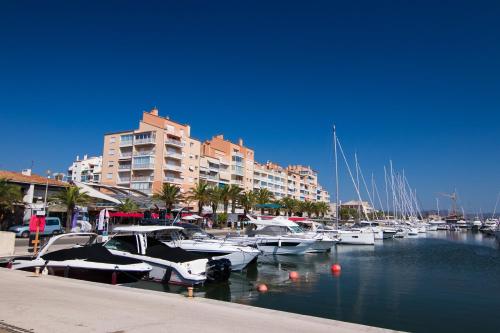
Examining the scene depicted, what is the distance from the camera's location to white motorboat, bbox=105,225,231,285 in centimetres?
1864

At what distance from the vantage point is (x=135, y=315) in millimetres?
9688

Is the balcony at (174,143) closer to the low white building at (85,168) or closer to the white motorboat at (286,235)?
the low white building at (85,168)

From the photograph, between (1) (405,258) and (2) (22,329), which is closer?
(2) (22,329)

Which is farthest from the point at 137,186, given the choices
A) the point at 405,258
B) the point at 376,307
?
the point at 376,307

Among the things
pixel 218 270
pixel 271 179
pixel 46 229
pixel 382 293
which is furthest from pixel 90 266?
pixel 271 179

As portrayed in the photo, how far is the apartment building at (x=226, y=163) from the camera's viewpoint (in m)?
99.5

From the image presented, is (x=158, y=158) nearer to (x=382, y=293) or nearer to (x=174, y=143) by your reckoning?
(x=174, y=143)

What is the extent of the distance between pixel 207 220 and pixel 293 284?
58.6 metres

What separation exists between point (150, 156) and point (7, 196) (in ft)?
146

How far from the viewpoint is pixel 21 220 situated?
154 feet

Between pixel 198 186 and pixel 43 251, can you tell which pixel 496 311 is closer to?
pixel 43 251

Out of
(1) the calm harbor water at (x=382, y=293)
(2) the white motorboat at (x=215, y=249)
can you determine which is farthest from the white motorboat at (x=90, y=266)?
(2) the white motorboat at (x=215, y=249)

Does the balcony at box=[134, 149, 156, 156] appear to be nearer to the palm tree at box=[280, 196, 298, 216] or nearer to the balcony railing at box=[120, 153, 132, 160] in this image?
the balcony railing at box=[120, 153, 132, 160]

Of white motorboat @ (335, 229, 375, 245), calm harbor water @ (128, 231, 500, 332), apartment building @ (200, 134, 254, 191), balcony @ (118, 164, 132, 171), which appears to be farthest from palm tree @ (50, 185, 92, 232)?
apartment building @ (200, 134, 254, 191)
